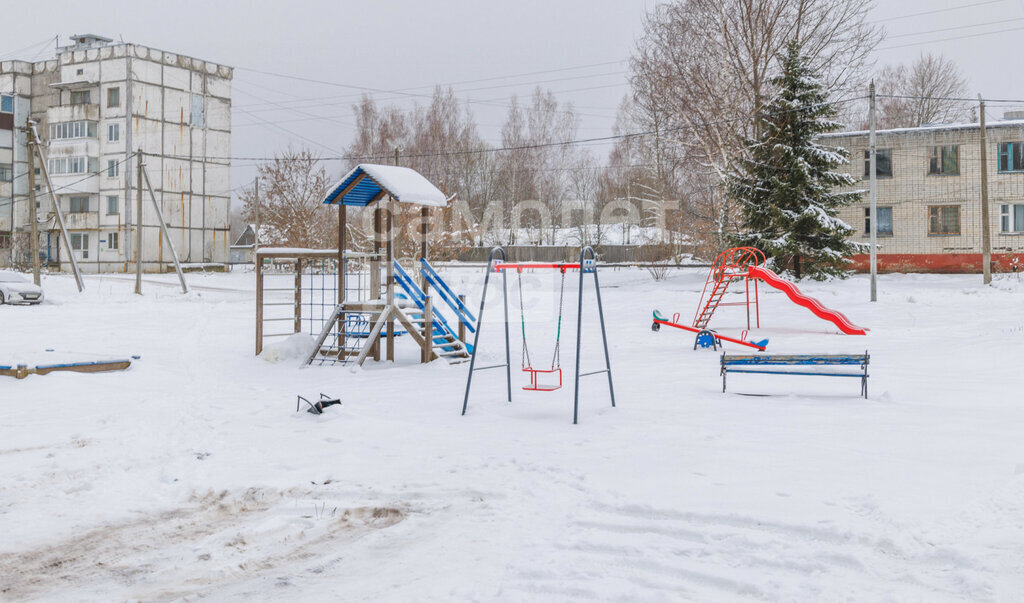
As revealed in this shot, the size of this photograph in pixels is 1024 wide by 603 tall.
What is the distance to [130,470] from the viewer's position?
606cm

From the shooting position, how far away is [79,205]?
1976 inches

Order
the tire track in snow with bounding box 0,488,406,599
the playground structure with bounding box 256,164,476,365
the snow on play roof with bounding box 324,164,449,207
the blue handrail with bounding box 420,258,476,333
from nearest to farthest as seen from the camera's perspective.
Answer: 1. the tire track in snow with bounding box 0,488,406,599
2. the snow on play roof with bounding box 324,164,449,207
3. the playground structure with bounding box 256,164,476,365
4. the blue handrail with bounding box 420,258,476,333

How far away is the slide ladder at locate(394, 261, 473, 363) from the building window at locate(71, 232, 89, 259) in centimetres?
4453

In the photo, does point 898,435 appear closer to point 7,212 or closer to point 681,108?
point 681,108

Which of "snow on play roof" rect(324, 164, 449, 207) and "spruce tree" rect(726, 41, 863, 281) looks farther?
"spruce tree" rect(726, 41, 863, 281)

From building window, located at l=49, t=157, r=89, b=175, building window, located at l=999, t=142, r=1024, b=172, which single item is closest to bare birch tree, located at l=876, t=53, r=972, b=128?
building window, located at l=999, t=142, r=1024, b=172

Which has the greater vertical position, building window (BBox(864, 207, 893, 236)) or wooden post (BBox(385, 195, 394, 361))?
building window (BBox(864, 207, 893, 236))

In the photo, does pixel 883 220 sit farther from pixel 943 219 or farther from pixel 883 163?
pixel 883 163

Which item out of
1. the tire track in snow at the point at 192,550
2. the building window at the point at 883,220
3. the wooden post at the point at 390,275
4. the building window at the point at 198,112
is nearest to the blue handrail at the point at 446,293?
the wooden post at the point at 390,275

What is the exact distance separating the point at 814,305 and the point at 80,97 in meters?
49.3

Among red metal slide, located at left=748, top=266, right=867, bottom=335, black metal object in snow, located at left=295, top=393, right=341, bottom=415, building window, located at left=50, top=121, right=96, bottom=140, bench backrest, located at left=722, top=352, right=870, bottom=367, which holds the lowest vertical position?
black metal object in snow, located at left=295, top=393, right=341, bottom=415

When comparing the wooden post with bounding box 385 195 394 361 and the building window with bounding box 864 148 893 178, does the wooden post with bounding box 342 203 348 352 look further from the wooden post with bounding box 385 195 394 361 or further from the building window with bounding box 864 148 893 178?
the building window with bounding box 864 148 893 178

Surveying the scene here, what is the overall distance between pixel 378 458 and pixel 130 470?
1859mm

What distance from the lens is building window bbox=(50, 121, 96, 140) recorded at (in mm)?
48781
